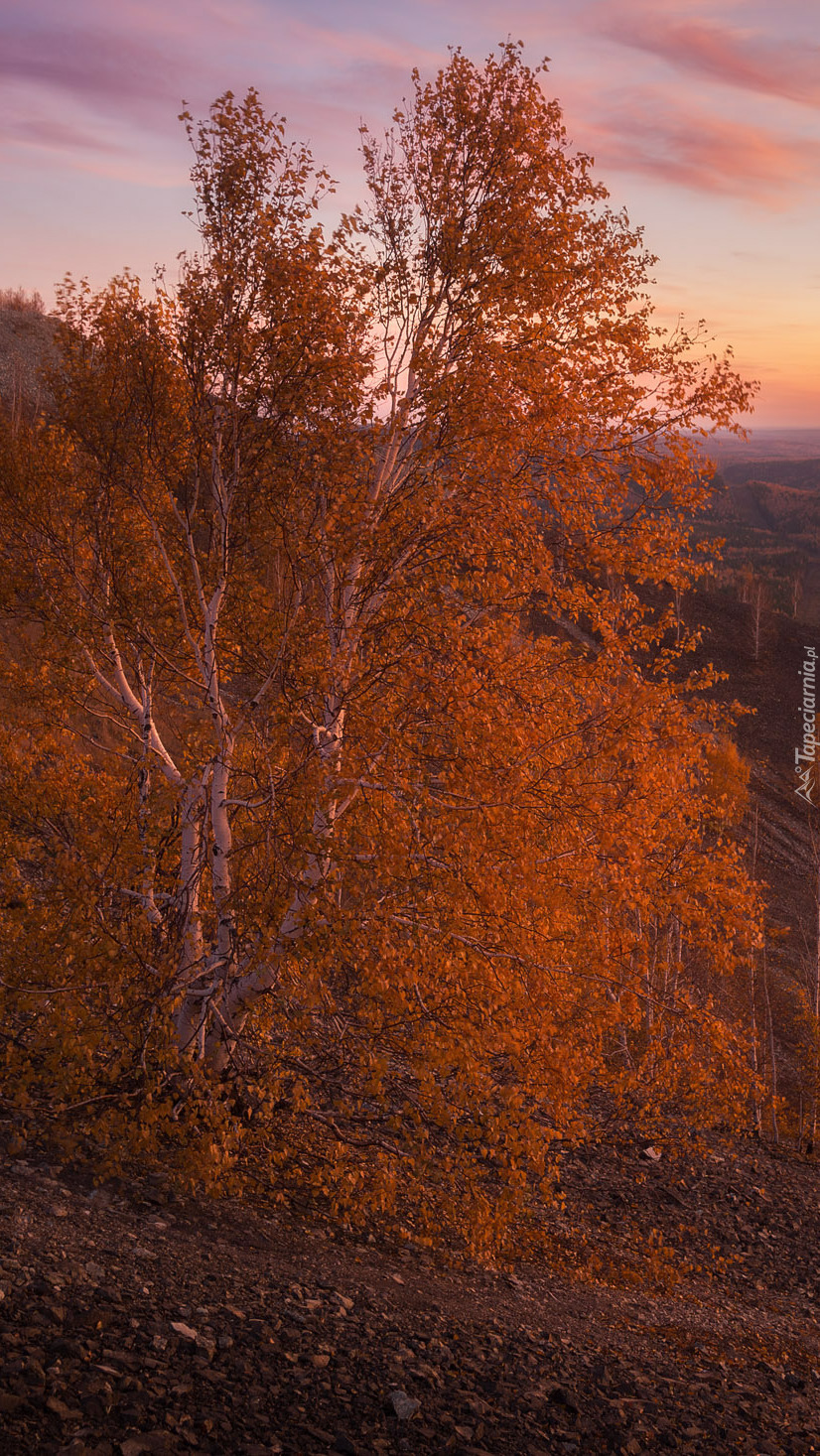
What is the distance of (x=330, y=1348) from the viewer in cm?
749

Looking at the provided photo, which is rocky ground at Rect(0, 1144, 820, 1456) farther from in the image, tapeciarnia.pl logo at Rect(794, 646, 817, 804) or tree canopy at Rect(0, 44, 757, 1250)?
tapeciarnia.pl logo at Rect(794, 646, 817, 804)

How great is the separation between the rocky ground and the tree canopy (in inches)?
31.0

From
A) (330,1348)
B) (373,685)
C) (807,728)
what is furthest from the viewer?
(807,728)

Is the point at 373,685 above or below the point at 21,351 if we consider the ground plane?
below

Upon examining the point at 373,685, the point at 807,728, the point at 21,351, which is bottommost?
the point at 807,728

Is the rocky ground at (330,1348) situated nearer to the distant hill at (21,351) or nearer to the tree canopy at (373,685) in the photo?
the tree canopy at (373,685)

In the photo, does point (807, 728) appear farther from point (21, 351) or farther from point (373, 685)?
point (21, 351)

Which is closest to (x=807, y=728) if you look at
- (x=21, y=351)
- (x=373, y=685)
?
(x=373, y=685)

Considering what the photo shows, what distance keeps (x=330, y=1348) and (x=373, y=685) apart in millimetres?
6727

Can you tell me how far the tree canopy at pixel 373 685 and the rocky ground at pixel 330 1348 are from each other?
Result: 0.79 metres

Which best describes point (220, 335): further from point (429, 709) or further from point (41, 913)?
point (41, 913)

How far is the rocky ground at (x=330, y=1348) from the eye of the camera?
234 inches

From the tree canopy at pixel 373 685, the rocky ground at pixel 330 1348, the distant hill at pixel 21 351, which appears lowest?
the rocky ground at pixel 330 1348

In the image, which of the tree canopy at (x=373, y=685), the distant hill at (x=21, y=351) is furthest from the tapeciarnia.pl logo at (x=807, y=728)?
the distant hill at (x=21, y=351)
